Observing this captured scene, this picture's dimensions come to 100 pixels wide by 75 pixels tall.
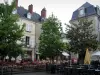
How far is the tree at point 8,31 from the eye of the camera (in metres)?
17.8

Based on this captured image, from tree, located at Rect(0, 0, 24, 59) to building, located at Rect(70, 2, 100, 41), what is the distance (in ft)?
54.3

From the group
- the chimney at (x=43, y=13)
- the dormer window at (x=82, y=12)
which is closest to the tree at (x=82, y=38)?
the dormer window at (x=82, y=12)

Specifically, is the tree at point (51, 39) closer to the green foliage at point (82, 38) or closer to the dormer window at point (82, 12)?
the green foliage at point (82, 38)

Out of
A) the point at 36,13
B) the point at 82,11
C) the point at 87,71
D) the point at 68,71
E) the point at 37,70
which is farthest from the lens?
the point at 36,13

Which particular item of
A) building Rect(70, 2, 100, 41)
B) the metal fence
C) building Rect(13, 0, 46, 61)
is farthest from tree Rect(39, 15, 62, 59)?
building Rect(13, 0, 46, 61)

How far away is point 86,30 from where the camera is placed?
2409 centimetres

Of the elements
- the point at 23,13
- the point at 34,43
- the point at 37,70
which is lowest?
the point at 37,70

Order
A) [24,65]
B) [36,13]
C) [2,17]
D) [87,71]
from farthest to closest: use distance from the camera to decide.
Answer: [36,13] < [24,65] < [2,17] < [87,71]

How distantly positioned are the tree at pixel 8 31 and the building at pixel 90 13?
16.6 meters

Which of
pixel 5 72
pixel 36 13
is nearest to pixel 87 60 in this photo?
pixel 5 72

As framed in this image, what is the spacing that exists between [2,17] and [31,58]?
17.4 metres

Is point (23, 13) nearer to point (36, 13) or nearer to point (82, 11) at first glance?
point (36, 13)

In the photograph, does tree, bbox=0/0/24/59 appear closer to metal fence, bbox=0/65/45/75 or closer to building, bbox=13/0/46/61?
metal fence, bbox=0/65/45/75

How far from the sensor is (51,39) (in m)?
26.0
